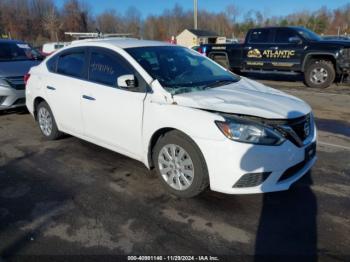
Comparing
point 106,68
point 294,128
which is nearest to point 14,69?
point 106,68

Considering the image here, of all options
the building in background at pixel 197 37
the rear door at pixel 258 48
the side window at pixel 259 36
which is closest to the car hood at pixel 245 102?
the rear door at pixel 258 48

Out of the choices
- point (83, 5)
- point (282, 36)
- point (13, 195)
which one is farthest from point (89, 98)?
point (83, 5)

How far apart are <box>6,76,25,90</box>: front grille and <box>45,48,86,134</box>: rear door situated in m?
2.12

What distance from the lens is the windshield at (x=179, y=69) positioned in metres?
4.00

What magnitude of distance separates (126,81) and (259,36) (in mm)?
10028

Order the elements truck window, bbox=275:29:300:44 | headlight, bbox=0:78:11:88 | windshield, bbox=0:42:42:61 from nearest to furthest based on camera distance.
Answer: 1. headlight, bbox=0:78:11:88
2. windshield, bbox=0:42:42:61
3. truck window, bbox=275:29:300:44

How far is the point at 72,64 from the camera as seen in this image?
498cm

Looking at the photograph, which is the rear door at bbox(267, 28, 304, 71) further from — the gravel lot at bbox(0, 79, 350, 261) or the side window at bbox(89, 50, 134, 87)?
the side window at bbox(89, 50, 134, 87)

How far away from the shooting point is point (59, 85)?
501 cm

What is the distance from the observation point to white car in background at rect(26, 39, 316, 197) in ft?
10.6

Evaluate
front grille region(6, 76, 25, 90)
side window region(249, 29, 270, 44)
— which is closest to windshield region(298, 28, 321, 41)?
side window region(249, 29, 270, 44)

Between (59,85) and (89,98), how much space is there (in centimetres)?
85

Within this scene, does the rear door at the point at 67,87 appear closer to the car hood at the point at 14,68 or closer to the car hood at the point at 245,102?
the car hood at the point at 245,102

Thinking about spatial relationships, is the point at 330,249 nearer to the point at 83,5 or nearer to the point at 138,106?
the point at 138,106
